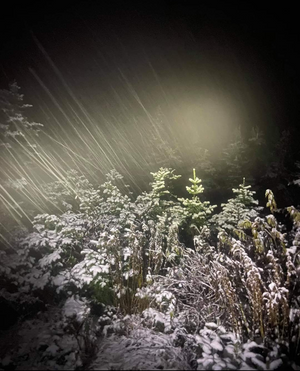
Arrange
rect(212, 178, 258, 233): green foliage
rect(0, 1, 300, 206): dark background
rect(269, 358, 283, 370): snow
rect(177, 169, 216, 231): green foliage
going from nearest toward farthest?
rect(269, 358, 283, 370): snow < rect(212, 178, 258, 233): green foliage < rect(177, 169, 216, 231): green foliage < rect(0, 1, 300, 206): dark background

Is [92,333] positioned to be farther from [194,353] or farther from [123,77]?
[123,77]

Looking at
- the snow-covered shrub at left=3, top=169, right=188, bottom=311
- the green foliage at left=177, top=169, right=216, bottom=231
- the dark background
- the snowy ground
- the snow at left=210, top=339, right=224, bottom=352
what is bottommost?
the snowy ground

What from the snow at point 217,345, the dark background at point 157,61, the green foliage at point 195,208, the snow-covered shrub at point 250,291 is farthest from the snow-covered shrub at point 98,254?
the dark background at point 157,61

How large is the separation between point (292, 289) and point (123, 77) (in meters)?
10.9

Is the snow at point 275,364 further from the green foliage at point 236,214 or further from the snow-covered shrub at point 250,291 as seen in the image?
the green foliage at point 236,214

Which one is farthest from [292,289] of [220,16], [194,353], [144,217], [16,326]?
[220,16]

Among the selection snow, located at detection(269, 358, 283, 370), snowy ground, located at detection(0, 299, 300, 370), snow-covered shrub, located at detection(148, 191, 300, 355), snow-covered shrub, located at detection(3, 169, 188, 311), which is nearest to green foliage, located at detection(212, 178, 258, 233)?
snow-covered shrub, located at detection(148, 191, 300, 355)

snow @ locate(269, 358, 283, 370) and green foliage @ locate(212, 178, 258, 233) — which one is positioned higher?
green foliage @ locate(212, 178, 258, 233)

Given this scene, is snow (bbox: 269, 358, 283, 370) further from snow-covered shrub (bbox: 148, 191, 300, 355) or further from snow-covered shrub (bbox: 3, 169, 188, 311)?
snow-covered shrub (bbox: 3, 169, 188, 311)

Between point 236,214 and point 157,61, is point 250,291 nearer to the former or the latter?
point 236,214

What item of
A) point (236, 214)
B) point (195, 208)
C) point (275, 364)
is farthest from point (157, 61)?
point (275, 364)

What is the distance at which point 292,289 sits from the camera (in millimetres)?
2352

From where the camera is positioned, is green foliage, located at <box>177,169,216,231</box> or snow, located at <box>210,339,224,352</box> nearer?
snow, located at <box>210,339,224,352</box>

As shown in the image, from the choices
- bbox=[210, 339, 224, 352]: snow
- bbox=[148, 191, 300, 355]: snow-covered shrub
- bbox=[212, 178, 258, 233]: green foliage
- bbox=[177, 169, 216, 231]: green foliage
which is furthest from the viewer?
bbox=[177, 169, 216, 231]: green foliage
